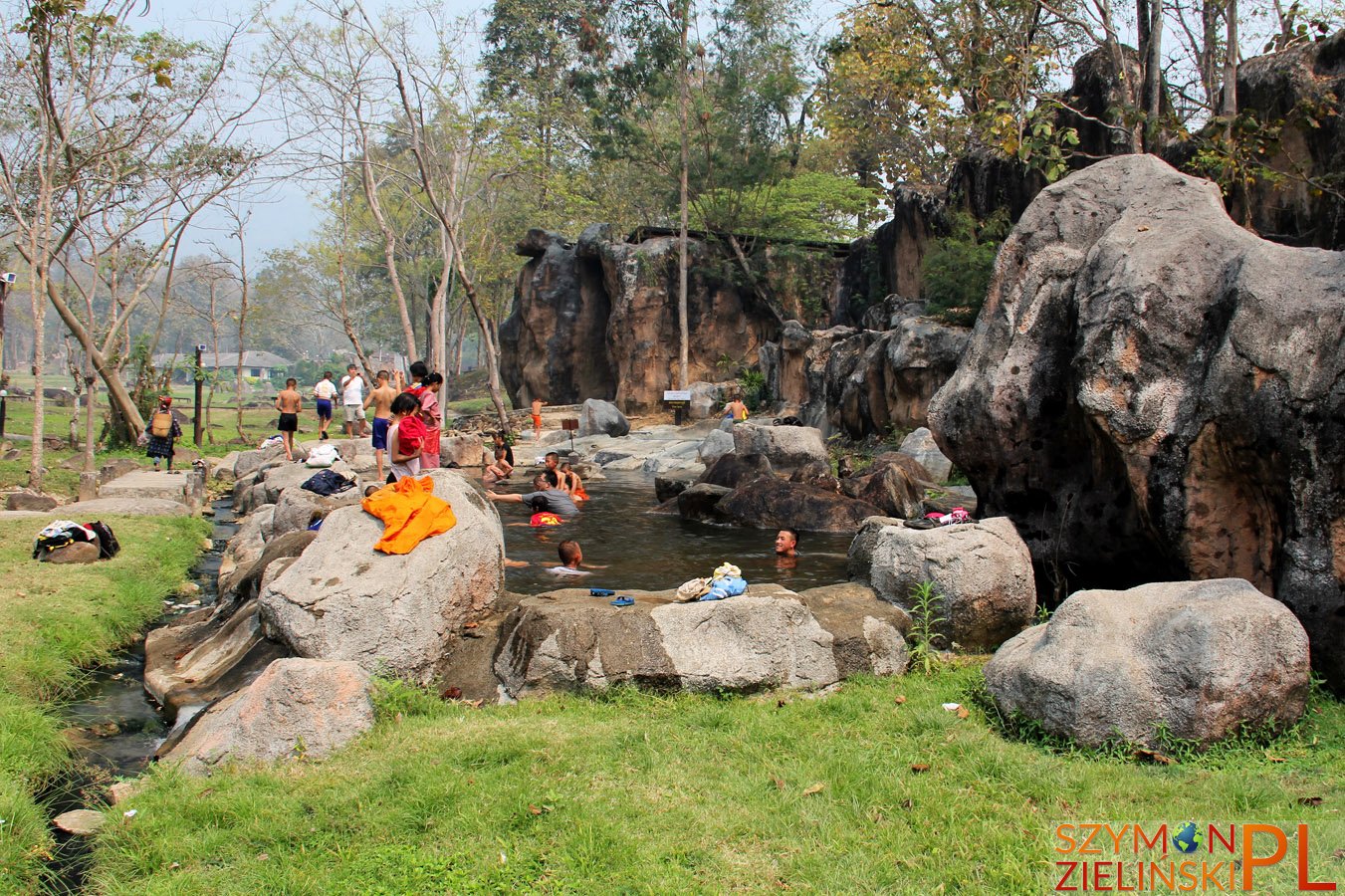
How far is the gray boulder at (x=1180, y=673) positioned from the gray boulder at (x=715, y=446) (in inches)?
701

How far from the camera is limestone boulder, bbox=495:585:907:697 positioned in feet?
22.6

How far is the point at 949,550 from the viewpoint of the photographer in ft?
26.1

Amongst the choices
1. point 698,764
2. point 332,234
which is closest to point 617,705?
point 698,764

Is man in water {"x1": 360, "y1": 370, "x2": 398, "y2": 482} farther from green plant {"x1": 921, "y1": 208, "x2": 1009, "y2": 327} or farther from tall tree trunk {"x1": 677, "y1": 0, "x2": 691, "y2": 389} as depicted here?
tall tree trunk {"x1": 677, "y1": 0, "x2": 691, "y2": 389}

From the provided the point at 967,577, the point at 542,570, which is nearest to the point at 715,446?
the point at 542,570

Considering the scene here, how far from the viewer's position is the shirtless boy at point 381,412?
12398mm

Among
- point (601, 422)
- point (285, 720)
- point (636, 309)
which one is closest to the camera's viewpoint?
point (285, 720)

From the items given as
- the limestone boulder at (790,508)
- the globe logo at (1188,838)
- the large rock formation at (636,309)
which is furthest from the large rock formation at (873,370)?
the globe logo at (1188,838)

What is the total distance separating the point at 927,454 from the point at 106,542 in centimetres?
1458

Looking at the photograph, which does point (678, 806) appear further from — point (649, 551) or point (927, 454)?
point (927, 454)

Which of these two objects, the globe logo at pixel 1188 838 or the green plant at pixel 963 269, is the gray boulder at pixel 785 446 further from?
the globe logo at pixel 1188 838

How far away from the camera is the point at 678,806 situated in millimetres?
4973

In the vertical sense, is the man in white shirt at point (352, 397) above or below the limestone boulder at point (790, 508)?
above

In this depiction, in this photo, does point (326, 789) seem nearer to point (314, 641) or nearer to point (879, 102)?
point (314, 641)
